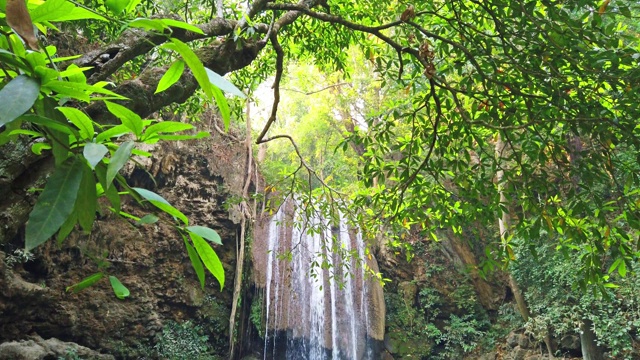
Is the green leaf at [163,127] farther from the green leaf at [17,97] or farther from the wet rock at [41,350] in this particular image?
the wet rock at [41,350]

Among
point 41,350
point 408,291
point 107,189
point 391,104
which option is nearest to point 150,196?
point 107,189

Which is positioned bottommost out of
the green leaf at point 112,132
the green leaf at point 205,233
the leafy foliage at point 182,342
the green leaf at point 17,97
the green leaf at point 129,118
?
the green leaf at point 205,233

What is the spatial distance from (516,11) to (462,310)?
9115 millimetres

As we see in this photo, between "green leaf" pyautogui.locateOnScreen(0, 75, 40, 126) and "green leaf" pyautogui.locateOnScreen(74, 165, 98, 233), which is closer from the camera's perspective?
"green leaf" pyautogui.locateOnScreen(0, 75, 40, 126)

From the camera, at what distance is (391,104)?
3.84 metres

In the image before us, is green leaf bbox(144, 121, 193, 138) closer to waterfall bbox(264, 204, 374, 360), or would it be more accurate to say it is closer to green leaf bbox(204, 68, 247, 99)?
green leaf bbox(204, 68, 247, 99)

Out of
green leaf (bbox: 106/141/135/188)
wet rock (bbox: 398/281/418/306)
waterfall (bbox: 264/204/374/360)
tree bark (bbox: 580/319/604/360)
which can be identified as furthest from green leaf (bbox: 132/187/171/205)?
wet rock (bbox: 398/281/418/306)

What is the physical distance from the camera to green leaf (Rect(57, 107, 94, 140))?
0.51 metres

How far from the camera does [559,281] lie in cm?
793

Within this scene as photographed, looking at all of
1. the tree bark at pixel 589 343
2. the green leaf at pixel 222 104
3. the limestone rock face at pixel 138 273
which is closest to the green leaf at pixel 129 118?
the green leaf at pixel 222 104

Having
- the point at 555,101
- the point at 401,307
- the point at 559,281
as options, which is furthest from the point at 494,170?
the point at 401,307

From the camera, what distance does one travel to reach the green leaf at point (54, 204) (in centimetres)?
44

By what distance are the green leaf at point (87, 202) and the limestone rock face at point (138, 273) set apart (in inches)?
198

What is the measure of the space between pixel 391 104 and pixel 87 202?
11.6 feet
